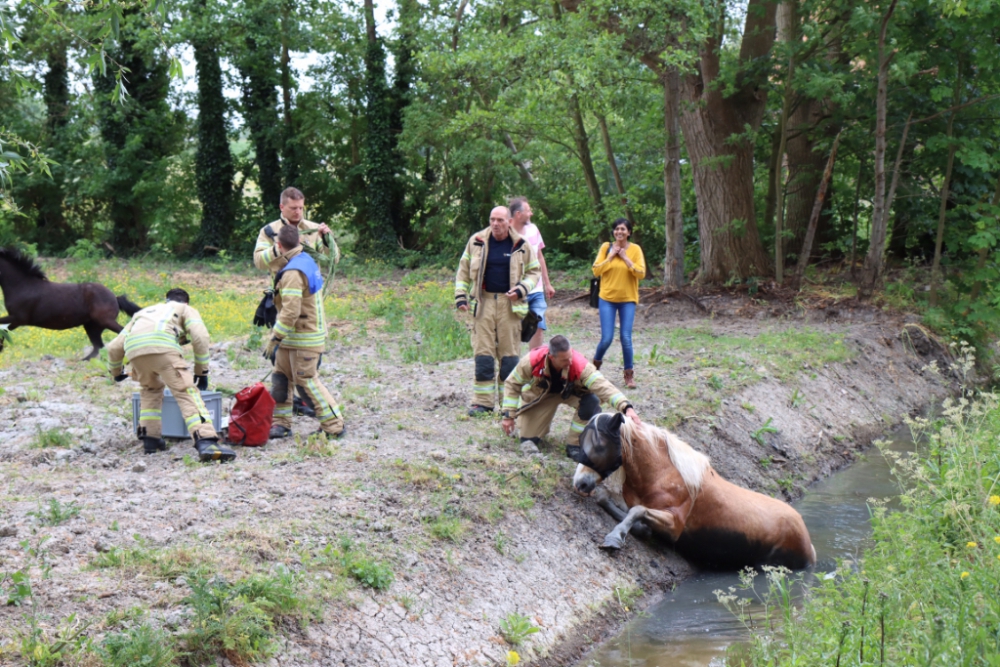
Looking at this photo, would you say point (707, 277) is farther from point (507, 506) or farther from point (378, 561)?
point (378, 561)

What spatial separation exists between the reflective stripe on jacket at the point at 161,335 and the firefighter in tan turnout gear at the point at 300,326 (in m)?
0.65

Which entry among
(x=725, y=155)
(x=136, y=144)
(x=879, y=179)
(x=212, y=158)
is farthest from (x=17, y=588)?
(x=136, y=144)

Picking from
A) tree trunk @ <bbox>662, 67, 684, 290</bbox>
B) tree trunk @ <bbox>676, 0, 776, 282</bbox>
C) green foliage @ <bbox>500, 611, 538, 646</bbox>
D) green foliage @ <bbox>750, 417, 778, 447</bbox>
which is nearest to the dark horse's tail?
green foliage @ <bbox>500, 611, 538, 646</bbox>

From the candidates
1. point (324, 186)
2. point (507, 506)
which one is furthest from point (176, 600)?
point (324, 186)

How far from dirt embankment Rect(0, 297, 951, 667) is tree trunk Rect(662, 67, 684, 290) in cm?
596

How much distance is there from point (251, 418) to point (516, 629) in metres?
3.48

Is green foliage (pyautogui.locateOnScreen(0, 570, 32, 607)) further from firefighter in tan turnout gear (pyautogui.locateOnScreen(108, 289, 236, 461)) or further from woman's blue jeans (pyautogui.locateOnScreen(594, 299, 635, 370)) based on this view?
woman's blue jeans (pyautogui.locateOnScreen(594, 299, 635, 370))

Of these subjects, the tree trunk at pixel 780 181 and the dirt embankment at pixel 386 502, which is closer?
the dirt embankment at pixel 386 502

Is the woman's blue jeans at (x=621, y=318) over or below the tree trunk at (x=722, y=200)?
below

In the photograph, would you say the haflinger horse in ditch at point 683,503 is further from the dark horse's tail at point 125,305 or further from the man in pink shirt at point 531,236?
the dark horse's tail at point 125,305

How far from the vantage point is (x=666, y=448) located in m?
7.79

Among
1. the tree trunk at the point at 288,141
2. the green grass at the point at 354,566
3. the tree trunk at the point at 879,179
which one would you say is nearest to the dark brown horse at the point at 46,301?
the green grass at the point at 354,566

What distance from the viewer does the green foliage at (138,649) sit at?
14.4ft

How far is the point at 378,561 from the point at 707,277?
14414mm
